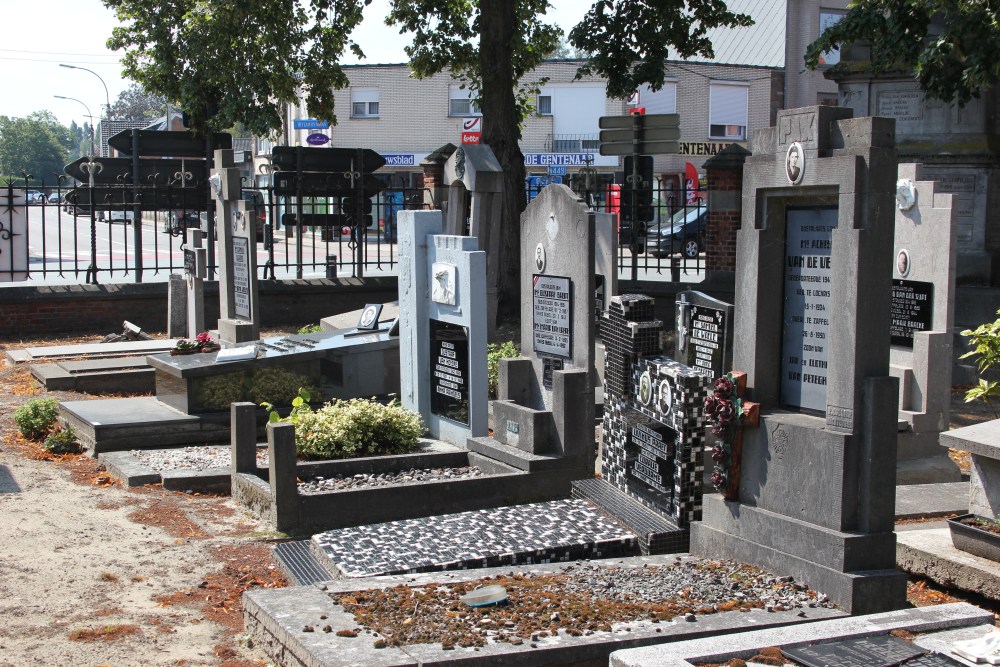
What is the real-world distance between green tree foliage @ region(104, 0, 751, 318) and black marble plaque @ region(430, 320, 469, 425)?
6880 mm

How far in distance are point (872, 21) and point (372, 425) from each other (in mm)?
8205

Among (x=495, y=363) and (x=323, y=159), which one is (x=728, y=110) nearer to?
(x=323, y=159)

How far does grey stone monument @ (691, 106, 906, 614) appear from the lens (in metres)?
5.52

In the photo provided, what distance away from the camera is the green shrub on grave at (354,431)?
870cm

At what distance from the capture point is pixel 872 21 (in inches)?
512

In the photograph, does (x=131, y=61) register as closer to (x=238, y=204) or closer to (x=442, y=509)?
(x=238, y=204)

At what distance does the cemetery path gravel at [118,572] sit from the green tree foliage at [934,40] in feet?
29.6

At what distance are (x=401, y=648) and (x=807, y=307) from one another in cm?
293

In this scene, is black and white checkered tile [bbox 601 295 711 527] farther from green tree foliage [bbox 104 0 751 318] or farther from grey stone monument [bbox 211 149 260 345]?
green tree foliage [bbox 104 0 751 318]

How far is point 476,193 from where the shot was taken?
39.5ft

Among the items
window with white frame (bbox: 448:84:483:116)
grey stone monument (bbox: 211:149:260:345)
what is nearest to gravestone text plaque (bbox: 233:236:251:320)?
grey stone monument (bbox: 211:149:260:345)

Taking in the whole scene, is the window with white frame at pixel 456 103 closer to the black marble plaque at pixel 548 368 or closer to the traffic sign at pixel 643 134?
the traffic sign at pixel 643 134

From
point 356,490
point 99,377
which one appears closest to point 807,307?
point 356,490

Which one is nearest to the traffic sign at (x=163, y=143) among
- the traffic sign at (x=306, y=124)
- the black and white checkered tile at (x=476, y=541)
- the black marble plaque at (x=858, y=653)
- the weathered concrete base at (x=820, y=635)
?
the black and white checkered tile at (x=476, y=541)
